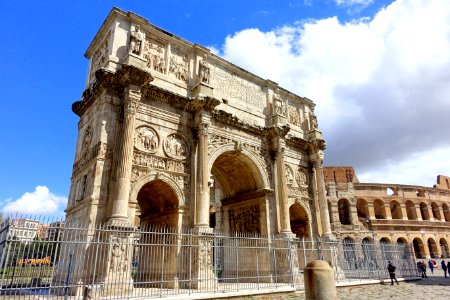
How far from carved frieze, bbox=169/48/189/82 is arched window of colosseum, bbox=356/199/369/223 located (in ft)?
88.8

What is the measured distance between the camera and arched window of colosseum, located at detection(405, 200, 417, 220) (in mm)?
34794

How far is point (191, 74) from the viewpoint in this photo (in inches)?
553

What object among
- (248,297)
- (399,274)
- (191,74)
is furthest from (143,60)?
(399,274)

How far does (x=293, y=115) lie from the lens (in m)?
18.7

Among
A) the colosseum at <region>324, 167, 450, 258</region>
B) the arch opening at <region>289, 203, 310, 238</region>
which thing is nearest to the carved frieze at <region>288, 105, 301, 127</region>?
the arch opening at <region>289, 203, 310, 238</region>

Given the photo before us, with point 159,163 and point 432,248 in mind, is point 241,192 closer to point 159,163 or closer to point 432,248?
point 159,163

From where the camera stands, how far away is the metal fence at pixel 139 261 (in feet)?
22.2

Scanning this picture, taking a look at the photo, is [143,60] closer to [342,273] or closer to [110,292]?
[110,292]

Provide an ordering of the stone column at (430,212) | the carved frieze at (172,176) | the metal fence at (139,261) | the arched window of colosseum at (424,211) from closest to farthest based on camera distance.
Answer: the metal fence at (139,261)
the carved frieze at (172,176)
the stone column at (430,212)
the arched window of colosseum at (424,211)

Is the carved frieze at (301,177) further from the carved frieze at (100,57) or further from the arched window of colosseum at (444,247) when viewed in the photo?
the arched window of colosseum at (444,247)

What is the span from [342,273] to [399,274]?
3.67 metres

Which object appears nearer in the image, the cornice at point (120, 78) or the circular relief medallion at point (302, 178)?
the cornice at point (120, 78)

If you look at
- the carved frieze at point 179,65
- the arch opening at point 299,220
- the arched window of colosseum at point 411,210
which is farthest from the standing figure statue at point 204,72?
the arched window of colosseum at point 411,210

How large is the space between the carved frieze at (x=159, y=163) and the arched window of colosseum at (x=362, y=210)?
88.4ft
